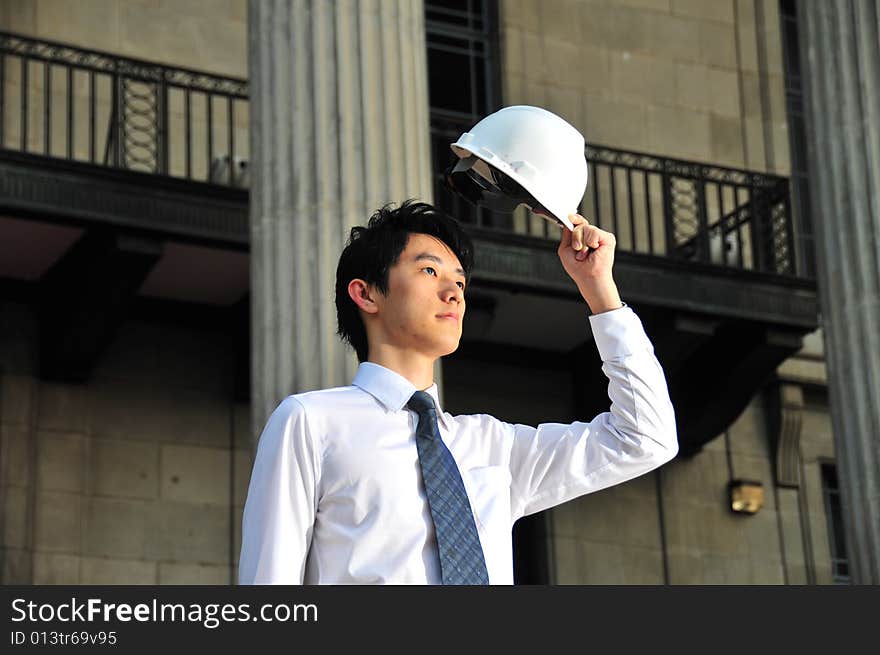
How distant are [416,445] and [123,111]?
1024cm

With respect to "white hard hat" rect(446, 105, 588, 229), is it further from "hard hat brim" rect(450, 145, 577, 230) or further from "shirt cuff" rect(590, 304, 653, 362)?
"shirt cuff" rect(590, 304, 653, 362)

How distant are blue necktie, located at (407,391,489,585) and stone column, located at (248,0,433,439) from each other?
21.4 feet

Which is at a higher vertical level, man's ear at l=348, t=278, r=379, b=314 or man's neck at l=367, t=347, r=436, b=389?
man's ear at l=348, t=278, r=379, b=314

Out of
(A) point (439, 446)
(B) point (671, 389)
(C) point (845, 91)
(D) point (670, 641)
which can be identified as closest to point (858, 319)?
(C) point (845, 91)

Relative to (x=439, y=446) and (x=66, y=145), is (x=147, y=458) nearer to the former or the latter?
(x=66, y=145)

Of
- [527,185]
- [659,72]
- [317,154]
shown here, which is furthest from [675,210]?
[527,185]

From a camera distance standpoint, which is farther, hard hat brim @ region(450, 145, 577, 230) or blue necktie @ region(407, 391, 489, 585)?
hard hat brim @ region(450, 145, 577, 230)

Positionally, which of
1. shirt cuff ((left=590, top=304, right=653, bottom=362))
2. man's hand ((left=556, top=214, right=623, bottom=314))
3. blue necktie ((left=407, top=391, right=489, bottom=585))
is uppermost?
man's hand ((left=556, top=214, right=623, bottom=314))

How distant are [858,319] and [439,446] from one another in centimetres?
877

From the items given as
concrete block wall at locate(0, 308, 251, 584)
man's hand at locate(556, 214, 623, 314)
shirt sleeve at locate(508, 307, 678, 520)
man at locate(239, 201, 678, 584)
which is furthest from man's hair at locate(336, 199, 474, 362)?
concrete block wall at locate(0, 308, 251, 584)

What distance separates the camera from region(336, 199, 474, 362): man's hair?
4.18 meters

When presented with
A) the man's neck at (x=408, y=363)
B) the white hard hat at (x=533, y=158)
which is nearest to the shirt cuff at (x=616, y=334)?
the white hard hat at (x=533, y=158)

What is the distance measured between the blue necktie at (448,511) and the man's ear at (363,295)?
1.02ft

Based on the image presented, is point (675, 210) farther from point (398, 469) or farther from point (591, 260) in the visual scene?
point (398, 469)
